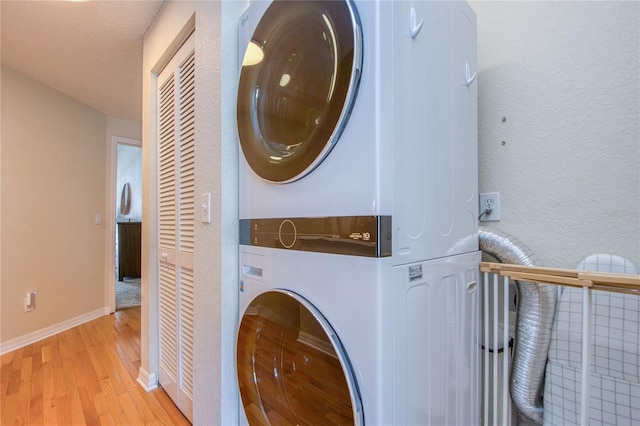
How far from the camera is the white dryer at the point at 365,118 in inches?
24.3

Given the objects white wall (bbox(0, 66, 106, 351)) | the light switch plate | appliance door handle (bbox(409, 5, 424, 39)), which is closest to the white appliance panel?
appliance door handle (bbox(409, 5, 424, 39))

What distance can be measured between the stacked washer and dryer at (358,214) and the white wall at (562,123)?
0.19 meters

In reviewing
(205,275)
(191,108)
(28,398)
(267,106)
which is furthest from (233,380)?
(28,398)

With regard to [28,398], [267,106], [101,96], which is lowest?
[28,398]

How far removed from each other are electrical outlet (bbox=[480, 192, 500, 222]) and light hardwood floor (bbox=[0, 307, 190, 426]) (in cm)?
177

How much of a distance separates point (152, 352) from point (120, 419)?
0.35 m

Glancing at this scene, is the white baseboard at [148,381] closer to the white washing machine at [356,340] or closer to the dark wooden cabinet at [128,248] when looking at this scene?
the white washing machine at [356,340]

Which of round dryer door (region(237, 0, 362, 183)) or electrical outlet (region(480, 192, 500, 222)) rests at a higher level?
round dryer door (region(237, 0, 362, 183))

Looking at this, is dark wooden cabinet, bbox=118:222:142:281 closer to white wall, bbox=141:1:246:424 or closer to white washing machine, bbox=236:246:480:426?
white wall, bbox=141:1:246:424

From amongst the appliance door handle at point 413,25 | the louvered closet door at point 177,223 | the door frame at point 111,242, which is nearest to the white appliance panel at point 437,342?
the appliance door handle at point 413,25

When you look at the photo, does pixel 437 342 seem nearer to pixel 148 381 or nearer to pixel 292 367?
pixel 292 367

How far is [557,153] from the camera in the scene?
98cm

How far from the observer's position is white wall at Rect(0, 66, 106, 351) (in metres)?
2.38

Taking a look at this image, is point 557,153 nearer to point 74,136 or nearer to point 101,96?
point 101,96
